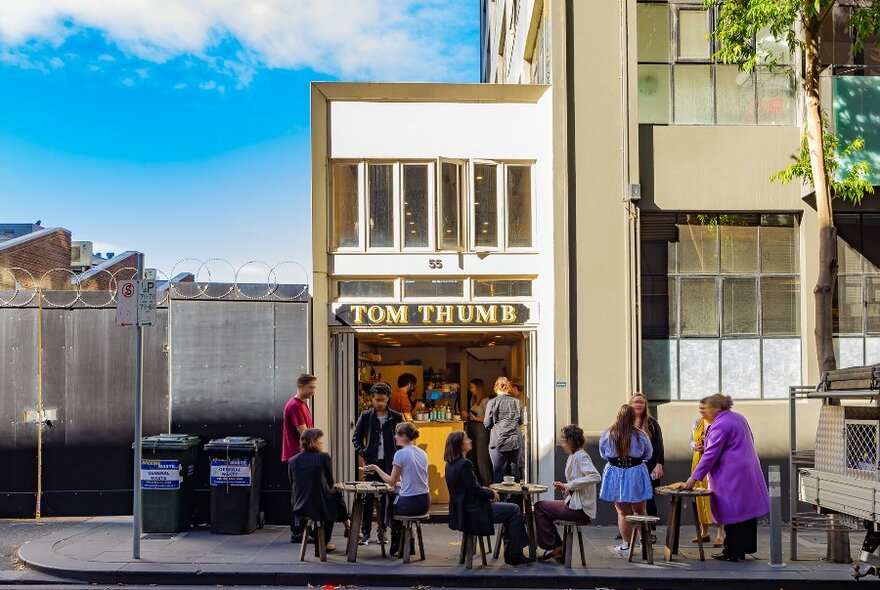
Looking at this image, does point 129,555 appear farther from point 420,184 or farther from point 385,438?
point 420,184

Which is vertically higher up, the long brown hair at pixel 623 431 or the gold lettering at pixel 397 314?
the gold lettering at pixel 397 314

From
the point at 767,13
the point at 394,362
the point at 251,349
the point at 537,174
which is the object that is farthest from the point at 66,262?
the point at 767,13

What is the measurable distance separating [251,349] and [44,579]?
4.09 m

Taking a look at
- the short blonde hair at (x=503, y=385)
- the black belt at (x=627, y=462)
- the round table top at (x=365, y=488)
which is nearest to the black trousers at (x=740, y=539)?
the black belt at (x=627, y=462)

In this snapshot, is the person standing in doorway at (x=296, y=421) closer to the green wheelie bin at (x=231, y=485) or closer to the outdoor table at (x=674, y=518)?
the green wheelie bin at (x=231, y=485)

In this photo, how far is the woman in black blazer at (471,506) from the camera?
9.44m

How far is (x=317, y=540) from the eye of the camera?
10.1 meters

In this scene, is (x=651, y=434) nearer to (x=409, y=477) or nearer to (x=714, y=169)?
(x=409, y=477)

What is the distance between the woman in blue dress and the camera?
33.3 feet

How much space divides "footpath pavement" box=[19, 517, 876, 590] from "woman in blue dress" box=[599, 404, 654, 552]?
643mm

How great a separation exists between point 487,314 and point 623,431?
335 centimetres

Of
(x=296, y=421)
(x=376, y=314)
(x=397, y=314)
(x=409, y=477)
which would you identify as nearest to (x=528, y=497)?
(x=409, y=477)

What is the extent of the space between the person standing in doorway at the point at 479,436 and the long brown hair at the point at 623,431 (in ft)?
14.2

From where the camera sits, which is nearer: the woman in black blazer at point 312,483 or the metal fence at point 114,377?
the woman in black blazer at point 312,483
